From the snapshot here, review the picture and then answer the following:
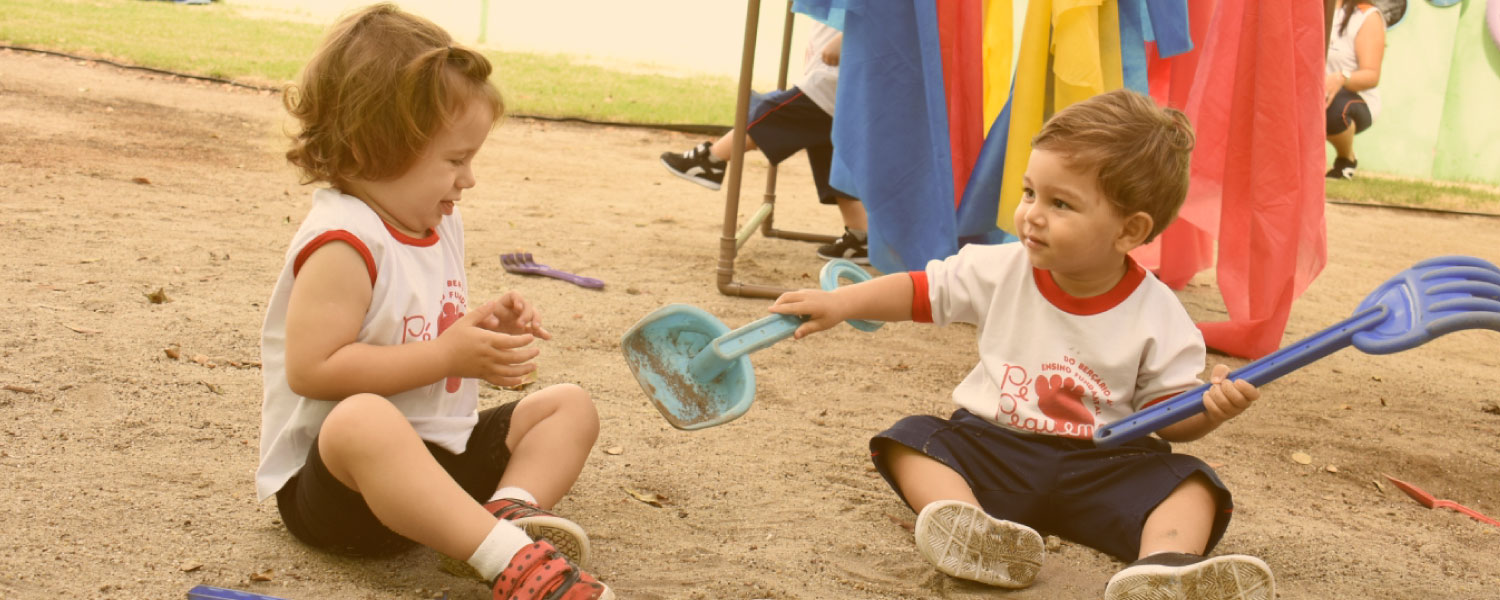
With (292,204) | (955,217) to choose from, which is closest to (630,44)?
(292,204)

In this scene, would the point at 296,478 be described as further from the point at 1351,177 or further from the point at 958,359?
the point at 1351,177

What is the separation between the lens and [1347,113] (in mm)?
8055

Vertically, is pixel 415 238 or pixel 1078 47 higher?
pixel 1078 47

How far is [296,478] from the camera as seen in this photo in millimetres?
1694

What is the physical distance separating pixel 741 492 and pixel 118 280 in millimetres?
1770

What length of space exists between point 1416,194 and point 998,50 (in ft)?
18.1

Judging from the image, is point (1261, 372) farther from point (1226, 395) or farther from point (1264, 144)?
point (1264, 144)

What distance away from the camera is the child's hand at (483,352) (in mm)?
1563

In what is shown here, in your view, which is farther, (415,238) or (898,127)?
(898,127)

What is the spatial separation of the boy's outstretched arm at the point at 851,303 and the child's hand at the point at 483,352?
0.42 meters

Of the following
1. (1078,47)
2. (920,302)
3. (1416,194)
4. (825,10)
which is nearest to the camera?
(920,302)

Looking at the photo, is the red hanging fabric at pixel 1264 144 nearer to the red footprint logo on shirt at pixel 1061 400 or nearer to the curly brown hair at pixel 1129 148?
the curly brown hair at pixel 1129 148

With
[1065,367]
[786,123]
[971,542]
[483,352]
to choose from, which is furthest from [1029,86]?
[483,352]

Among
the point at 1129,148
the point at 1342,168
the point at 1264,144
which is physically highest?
the point at 1129,148
